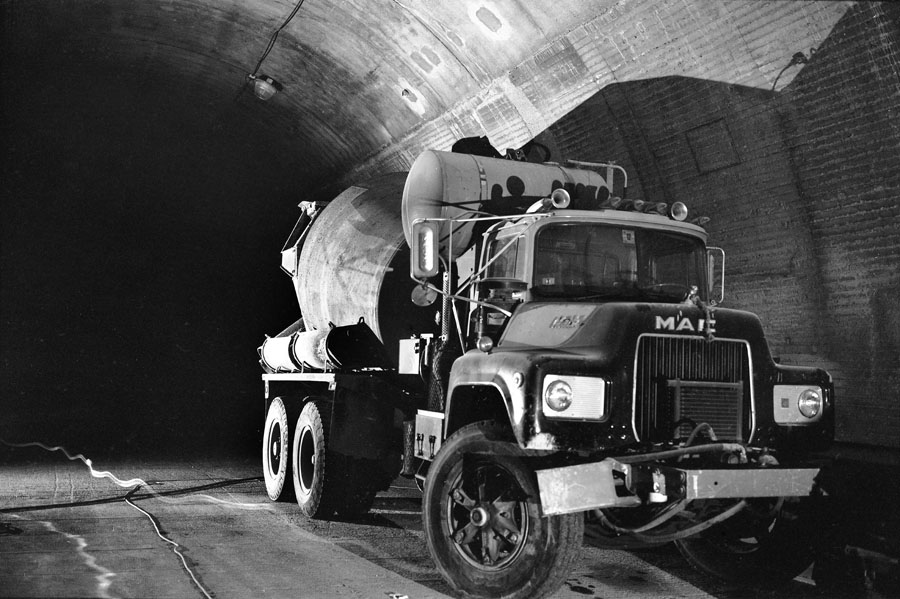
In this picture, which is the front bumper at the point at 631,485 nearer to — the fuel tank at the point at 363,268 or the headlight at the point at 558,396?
the headlight at the point at 558,396

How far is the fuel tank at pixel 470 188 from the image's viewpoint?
8000mm

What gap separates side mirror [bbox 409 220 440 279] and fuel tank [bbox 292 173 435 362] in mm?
2067

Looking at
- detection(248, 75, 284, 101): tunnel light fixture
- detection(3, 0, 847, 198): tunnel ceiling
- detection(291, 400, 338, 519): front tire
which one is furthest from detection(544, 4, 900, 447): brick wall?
detection(248, 75, 284, 101): tunnel light fixture

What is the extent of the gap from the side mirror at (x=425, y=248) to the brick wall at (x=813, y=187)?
369 cm

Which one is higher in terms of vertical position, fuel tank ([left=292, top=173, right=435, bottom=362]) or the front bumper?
fuel tank ([left=292, top=173, right=435, bottom=362])

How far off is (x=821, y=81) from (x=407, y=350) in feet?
14.1

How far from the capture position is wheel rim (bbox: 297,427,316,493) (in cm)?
1019

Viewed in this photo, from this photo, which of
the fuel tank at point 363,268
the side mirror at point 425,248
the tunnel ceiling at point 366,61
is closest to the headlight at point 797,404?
the side mirror at point 425,248

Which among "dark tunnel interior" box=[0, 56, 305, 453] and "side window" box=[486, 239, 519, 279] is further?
"dark tunnel interior" box=[0, 56, 305, 453]

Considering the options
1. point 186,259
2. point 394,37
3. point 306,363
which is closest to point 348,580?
point 306,363

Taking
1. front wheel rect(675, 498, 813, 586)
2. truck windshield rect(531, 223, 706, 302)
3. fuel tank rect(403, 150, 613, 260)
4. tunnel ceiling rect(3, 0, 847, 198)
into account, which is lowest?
front wheel rect(675, 498, 813, 586)

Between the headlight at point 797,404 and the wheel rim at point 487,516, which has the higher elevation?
the headlight at point 797,404

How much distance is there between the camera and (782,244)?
9.23 m

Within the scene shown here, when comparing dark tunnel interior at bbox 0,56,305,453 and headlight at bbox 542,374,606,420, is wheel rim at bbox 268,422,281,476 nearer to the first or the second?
headlight at bbox 542,374,606,420
